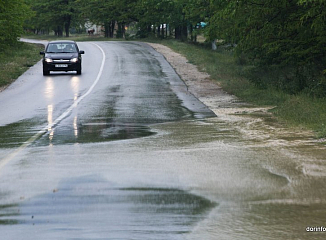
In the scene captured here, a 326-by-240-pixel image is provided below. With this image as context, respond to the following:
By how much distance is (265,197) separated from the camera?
24.5ft

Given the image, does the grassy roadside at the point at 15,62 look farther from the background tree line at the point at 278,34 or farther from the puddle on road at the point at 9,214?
the puddle on road at the point at 9,214

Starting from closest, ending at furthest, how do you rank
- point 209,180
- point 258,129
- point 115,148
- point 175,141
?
point 209,180 → point 115,148 → point 175,141 → point 258,129

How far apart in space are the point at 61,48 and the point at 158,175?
26435 mm

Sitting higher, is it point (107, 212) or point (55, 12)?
point (55, 12)

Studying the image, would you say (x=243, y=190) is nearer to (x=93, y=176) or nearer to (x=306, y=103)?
(x=93, y=176)

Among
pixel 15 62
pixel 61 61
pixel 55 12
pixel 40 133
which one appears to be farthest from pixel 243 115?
pixel 55 12

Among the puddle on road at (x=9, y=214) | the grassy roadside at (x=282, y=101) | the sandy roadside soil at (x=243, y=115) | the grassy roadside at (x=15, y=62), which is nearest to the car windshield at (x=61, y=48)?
the grassy roadside at (x=15, y=62)

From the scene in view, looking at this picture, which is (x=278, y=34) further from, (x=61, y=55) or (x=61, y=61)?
(x=61, y=55)

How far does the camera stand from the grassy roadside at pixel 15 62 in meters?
32.2

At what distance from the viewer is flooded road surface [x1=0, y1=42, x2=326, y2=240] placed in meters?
6.27

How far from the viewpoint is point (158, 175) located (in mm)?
8750

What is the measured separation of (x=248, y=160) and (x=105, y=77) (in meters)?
22.1

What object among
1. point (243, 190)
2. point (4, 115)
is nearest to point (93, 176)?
point (243, 190)

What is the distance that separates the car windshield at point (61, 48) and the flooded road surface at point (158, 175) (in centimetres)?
1594
